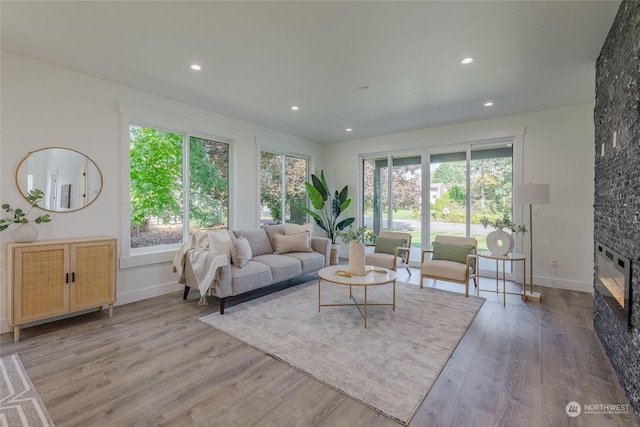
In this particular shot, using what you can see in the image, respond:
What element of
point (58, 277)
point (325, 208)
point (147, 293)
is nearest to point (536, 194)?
point (325, 208)

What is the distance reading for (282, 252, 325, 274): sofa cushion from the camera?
14.1 ft

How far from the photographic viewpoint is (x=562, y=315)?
324cm

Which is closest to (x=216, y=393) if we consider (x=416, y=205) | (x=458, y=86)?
(x=458, y=86)

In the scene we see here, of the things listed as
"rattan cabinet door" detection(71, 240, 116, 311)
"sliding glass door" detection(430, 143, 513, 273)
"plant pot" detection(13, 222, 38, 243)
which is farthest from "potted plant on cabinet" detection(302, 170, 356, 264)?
"plant pot" detection(13, 222, 38, 243)

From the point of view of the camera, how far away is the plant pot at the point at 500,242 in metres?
3.78

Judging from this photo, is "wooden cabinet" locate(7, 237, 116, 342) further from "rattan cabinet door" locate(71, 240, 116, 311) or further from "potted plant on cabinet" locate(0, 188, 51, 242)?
"potted plant on cabinet" locate(0, 188, 51, 242)

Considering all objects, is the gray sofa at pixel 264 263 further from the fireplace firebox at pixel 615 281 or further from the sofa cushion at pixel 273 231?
the fireplace firebox at pixel 615 281

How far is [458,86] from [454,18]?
1.43 meters

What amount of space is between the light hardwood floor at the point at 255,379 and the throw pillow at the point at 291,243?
70.6 inches

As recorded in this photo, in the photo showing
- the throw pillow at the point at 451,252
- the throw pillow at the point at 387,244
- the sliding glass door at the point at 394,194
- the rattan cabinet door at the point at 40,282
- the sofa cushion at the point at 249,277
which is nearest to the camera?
the rattan cabinet door at the point at 40,282

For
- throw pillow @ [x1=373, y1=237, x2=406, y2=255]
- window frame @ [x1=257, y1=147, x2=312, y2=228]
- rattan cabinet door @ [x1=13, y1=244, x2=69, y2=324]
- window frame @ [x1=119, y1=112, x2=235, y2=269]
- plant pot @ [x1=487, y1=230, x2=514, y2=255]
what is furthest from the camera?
window frame @ [x1=257, y1=147, x2=312, y2=228]

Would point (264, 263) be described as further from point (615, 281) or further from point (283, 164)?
point (615, 281)

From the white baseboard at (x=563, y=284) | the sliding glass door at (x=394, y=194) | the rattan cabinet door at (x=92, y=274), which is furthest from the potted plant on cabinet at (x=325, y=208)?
the rattan cabinet door at (x=92, y=274)

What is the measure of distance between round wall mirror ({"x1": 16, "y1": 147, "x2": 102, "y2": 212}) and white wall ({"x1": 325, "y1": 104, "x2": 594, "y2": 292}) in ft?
19.2
